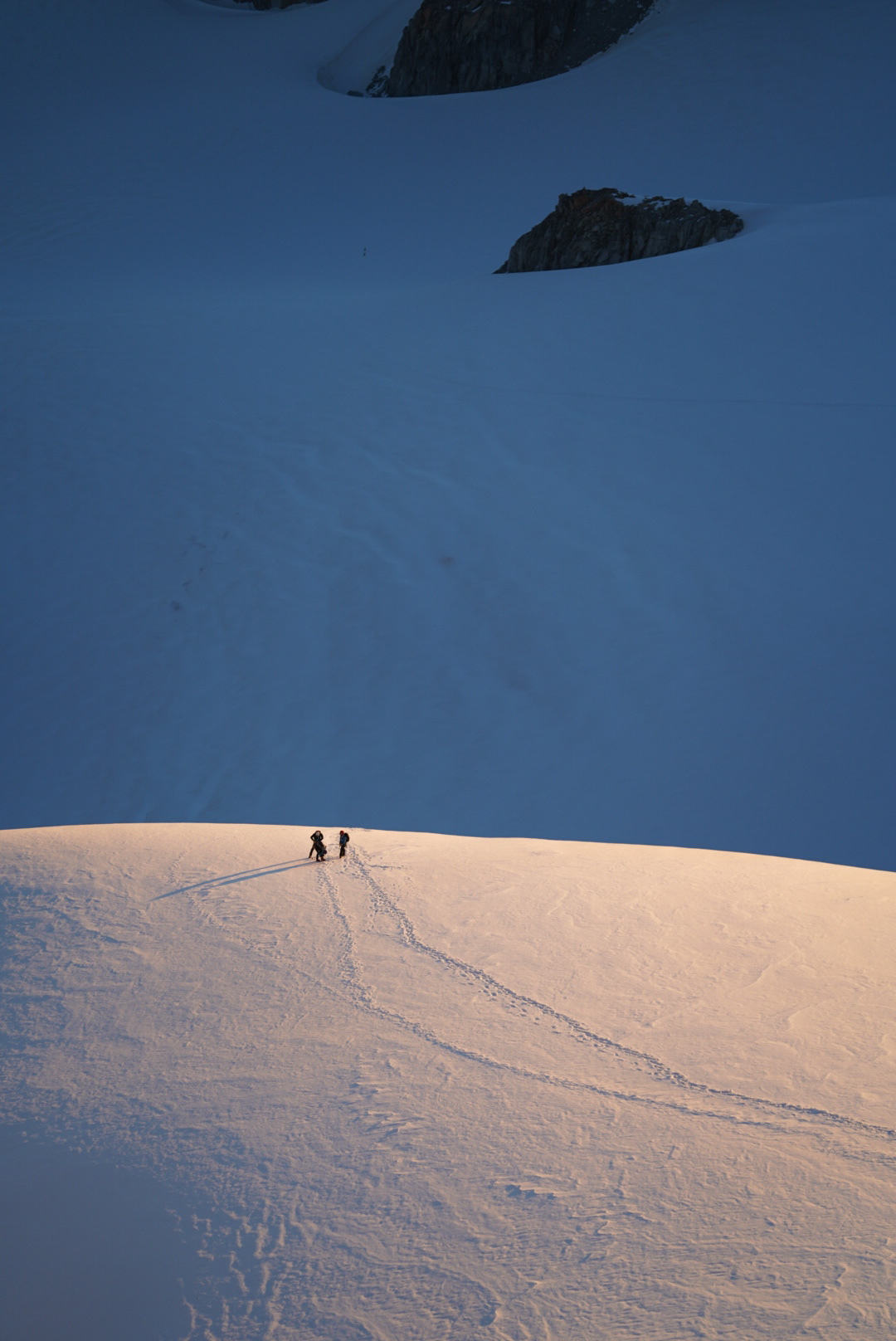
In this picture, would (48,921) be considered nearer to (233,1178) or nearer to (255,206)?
(233,1178)

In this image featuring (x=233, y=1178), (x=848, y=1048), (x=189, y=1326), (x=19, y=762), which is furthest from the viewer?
(x=19, y=762)

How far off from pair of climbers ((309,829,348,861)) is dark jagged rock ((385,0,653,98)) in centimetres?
2818

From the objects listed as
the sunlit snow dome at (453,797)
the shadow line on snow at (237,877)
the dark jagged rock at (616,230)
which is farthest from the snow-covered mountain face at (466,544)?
the shadow line on snow at (237,877)

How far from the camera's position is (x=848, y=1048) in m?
3.94

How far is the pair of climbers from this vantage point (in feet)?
18.9

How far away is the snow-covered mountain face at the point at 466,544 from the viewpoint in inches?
276

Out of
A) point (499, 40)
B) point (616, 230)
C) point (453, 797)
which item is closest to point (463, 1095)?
point (453, 797)

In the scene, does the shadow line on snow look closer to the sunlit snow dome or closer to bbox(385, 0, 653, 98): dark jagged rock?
the sunlit snow dome

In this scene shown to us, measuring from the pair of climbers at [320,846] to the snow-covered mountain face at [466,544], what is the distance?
93cm

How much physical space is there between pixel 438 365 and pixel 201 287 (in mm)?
7505

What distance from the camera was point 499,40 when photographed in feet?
88.2

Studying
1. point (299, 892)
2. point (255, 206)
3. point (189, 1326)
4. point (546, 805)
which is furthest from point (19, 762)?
point (255, 206)

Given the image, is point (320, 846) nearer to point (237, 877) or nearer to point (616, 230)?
point (237, 877)

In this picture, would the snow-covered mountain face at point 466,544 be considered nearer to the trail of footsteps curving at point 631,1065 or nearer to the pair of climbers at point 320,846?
the pair of climbers at point 320,846
